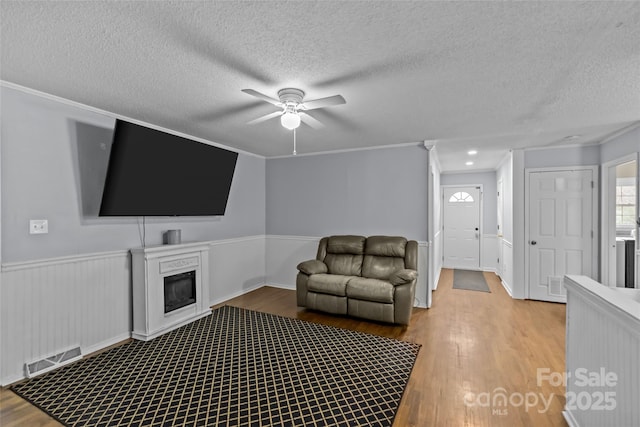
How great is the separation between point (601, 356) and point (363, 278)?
249 centimetres

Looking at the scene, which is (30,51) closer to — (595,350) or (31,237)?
(31,237)

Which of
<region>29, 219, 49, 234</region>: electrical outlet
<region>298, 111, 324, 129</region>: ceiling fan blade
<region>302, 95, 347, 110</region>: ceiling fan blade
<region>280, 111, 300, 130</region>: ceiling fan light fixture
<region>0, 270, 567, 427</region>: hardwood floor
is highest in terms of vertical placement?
<region>298, 111, 324, 129</region>: ceiling fan blade

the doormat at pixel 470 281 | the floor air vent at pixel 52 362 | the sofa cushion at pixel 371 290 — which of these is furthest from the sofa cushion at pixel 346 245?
the floor air vent at pixel 52 362

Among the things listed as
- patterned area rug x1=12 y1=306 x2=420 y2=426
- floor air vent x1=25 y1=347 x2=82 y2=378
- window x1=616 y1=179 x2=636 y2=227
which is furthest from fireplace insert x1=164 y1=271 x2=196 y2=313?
window x1=616 y1=179 x2=636 y2=227

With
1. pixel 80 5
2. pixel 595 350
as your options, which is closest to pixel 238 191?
pixel 80 5

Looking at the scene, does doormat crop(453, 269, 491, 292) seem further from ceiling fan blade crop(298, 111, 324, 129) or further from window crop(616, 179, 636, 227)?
ceiling fan blade crop(298, 111, 324, 129)

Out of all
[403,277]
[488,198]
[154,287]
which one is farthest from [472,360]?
[488,198]

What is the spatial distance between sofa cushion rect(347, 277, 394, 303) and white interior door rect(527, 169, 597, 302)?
8.78 feet

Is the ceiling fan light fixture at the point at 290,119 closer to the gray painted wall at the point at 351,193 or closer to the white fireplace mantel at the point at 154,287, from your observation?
the white fireplace mantel at the point at 154,287

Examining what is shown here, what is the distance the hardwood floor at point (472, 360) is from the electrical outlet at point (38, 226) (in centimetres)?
123

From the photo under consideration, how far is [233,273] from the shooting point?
4.78 meters

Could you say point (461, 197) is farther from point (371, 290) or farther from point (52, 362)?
point (52, 362)

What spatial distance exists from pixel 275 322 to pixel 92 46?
3.08m

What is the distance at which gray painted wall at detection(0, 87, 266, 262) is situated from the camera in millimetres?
2416
